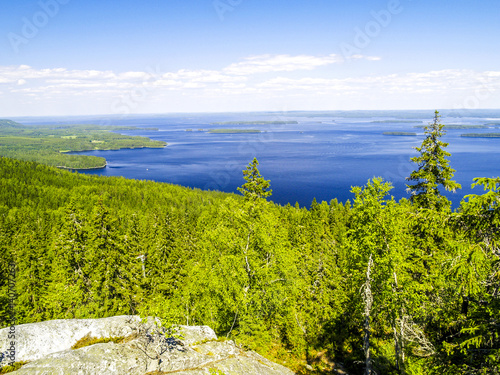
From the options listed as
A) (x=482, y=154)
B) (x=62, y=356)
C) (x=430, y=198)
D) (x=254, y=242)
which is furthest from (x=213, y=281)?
(x=482, y=154)

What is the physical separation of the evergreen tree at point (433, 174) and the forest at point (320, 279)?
3.7 inches

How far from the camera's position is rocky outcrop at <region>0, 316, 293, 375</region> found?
11305 millimetres

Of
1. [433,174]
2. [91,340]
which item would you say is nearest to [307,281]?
[433,174]

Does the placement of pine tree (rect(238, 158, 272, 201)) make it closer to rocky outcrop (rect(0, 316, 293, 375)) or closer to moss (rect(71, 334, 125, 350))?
rocky outcrop (rect(0, 316, 293, 375))

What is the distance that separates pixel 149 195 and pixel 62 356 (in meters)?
97.8

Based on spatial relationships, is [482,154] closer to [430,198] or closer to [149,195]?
[149,195]

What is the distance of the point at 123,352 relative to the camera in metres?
12.6

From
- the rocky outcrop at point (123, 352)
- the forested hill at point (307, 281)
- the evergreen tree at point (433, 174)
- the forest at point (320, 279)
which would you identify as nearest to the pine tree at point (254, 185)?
the forest at point (320, 279)

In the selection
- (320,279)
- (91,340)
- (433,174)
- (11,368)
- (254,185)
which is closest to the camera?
(11,368)

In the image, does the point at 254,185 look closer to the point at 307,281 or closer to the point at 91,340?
the point at 307,281

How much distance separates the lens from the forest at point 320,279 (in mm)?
8125

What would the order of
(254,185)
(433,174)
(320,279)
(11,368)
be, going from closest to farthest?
(11,368) < (433,174) < (320,279) < (254,185)

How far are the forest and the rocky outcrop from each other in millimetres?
1437

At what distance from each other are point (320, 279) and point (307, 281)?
1.24m
